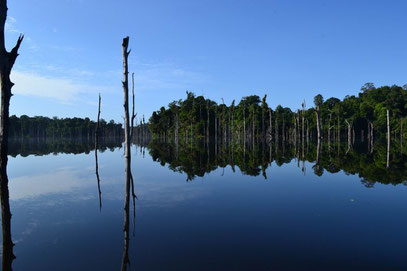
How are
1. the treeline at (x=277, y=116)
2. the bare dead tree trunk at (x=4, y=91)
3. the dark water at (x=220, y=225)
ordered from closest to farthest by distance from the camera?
the dark water at (x=220, y=225) < the bare dead tree trunk at (x=4, y=91) < the treeline at (x=277, y=116)

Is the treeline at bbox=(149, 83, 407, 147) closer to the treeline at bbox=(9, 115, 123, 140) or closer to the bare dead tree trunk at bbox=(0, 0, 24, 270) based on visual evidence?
the bare dead tree trunk at bbox=(0, 0, 24, 270)

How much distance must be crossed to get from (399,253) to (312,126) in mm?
98582

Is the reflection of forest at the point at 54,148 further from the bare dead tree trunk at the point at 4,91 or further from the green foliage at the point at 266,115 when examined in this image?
the bare dead tree trunk at the point at 4,91

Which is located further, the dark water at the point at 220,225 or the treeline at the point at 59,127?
the treeline at the point at 59,127

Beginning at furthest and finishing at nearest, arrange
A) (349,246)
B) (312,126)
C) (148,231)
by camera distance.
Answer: (312,126) < (148,231) < (349,246)

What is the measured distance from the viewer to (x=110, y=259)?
17.3 ft

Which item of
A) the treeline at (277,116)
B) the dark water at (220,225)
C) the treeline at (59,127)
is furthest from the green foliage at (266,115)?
the treeline at (59,127)

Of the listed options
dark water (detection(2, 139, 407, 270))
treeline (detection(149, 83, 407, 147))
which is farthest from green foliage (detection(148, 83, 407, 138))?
dark water (detection(2, 139, 407, 270))

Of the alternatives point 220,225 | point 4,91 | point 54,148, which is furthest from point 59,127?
point 220,225

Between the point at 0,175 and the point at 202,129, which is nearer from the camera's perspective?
the point at 0,175

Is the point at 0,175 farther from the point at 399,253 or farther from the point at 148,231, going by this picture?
the point at 399,253

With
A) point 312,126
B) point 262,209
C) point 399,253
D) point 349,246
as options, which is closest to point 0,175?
point 262,209

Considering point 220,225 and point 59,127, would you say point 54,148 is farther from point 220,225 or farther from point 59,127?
point 59,127

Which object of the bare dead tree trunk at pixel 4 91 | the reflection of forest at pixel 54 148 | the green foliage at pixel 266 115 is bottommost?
the reflection of forest at pixel 54 148
